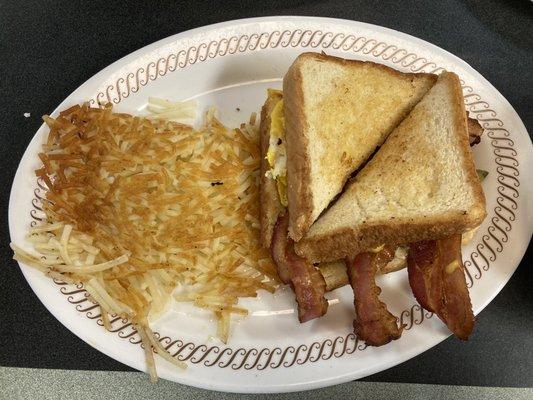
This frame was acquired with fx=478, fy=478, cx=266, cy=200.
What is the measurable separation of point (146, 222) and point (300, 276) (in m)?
0.71

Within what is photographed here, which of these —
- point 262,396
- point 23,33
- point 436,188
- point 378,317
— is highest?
point 23,33

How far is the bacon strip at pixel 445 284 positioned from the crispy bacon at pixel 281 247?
1.71 ft

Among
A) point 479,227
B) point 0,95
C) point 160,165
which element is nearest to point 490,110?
point 479,227

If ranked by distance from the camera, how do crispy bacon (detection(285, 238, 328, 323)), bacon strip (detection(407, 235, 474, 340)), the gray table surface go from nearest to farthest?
bacon strip (detection(407, 235, 474, 340)) → crispy bacon (detection(285, 238, 328, 323)) → the gray table surface

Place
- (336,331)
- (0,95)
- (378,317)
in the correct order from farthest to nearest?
(0,95) → (336,331) → (378,317)

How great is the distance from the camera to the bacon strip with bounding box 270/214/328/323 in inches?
77.4

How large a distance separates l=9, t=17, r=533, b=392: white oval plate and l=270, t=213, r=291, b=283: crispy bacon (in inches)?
6.7

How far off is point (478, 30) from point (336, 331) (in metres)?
1.97

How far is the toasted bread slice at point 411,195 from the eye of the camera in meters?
1.92

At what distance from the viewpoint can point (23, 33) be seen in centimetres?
284

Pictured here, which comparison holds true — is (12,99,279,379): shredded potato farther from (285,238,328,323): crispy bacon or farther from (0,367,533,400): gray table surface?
(0,367,533,400): gray table surface

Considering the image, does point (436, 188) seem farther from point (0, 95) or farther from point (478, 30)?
point (0, 95)

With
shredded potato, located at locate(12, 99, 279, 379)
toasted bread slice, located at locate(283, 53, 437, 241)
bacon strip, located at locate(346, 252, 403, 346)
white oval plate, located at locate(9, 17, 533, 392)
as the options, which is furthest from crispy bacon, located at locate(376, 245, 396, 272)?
shredded potato, located at locate(12, 99, 279, 379)

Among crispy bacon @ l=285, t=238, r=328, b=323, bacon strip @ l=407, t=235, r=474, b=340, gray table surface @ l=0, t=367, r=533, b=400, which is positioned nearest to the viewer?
bacon strip @ l=407, t=235, r=474, b=340
